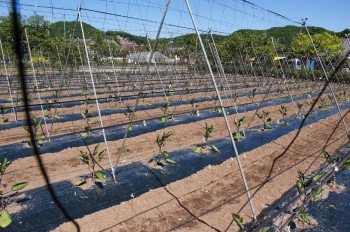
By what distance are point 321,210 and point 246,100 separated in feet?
36.3

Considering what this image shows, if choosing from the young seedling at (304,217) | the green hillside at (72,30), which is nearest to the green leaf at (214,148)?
the young seedling at (304,217)

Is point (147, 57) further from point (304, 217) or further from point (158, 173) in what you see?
point (304, 217)

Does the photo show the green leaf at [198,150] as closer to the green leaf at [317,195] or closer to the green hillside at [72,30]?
the green leaf at [317,195]

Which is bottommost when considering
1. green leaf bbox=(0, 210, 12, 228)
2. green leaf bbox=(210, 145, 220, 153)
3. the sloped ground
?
the sloped ground

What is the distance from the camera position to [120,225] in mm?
4445

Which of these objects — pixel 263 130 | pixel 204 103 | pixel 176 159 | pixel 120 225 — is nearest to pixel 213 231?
pixel 120 225

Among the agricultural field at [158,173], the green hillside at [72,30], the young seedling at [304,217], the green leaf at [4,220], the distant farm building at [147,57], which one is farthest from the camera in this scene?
the distant farm building at [147,57]

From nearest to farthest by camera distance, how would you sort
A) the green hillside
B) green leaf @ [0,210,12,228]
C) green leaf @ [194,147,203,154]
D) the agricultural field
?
green leaf @ [0,210,12,228]
the agricultural field
green leaf @ [194,147,203,154]
the green hillside

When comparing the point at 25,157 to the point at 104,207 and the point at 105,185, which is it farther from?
the point at 104,207

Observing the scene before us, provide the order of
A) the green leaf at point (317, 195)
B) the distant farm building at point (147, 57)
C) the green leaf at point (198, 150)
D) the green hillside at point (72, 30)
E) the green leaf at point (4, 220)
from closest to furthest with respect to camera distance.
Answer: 1. the green leaf at point (4, 220)
2. the green leaf at point (317, 195)
3. the green leaf at point (198, 150)
4. the green hillside at point (72, 30)
5. the distant farm building at point (147, 57)

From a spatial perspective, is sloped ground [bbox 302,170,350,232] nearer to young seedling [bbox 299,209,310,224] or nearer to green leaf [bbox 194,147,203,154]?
young seedling [bbox 299,209,310,224]

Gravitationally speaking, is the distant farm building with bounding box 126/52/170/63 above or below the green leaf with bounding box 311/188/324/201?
above

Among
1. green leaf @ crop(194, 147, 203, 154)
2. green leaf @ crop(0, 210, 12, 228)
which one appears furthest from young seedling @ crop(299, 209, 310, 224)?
green leaf @ crop(0, 210, 12, 228)

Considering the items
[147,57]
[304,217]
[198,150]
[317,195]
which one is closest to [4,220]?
[304,217]
